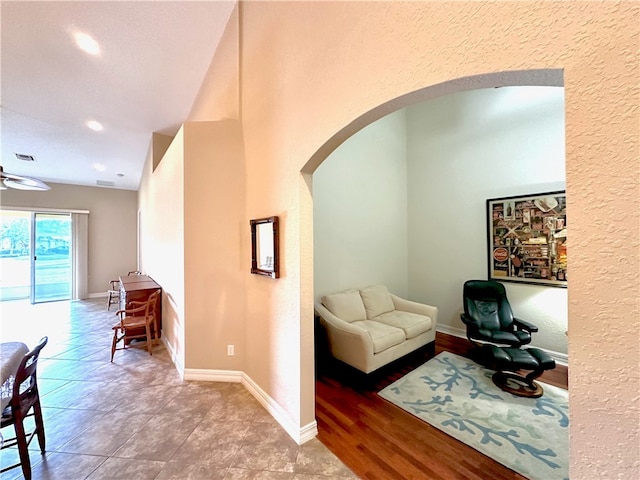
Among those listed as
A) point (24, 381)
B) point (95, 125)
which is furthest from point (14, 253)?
point (24, 381)

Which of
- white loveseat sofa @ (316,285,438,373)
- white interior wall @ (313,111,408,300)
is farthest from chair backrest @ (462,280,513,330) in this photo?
white interior wall @ (313,111,408,300)

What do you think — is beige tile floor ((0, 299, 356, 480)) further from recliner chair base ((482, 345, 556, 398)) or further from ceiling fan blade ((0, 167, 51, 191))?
ceiling fan blade ((0, 167, 51, 191))

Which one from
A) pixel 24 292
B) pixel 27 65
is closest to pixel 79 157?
pixel 27 65

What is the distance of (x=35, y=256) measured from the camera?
245 inches

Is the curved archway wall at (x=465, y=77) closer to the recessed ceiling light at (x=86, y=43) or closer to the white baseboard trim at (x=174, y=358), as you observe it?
the white baseboard trim at (x=174, y=358)

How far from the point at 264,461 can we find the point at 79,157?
658 cm

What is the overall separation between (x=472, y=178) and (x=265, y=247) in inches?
135

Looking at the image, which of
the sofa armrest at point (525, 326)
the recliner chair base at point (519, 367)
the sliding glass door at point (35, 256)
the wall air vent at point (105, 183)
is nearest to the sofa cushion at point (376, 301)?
the recliner chair base at point (519, 367)

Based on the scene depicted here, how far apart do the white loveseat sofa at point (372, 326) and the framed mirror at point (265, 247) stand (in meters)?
1.13

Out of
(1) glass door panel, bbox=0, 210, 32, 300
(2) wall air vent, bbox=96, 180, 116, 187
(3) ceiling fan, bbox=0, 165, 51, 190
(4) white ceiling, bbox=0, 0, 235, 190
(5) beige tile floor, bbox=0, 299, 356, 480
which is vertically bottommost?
(5) beige tile floor, bbox=0, 299, 356, 480

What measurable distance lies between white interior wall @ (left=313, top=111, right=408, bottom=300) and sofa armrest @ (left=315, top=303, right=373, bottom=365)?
22.7 inches

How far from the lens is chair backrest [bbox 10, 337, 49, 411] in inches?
58.9

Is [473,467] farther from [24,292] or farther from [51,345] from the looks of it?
[24,292]

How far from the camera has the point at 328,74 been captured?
5.27 feet
